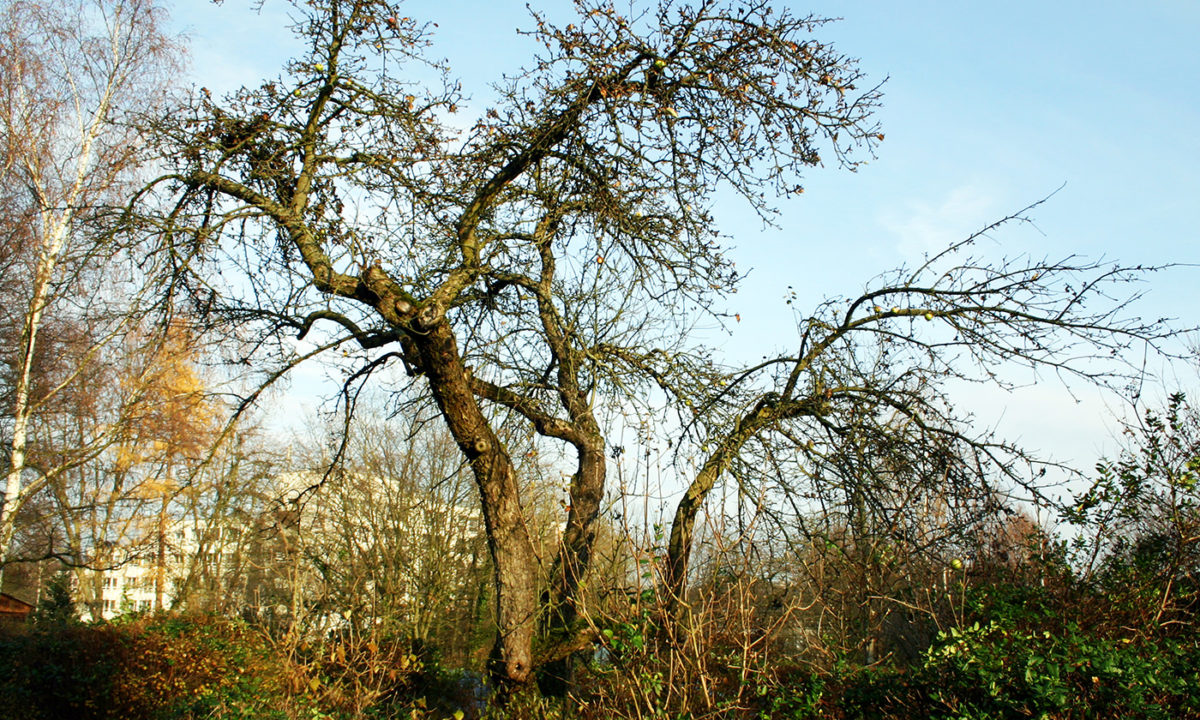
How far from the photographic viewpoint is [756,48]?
5562 mm

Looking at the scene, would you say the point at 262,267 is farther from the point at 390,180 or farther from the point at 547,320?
the point at 547,320

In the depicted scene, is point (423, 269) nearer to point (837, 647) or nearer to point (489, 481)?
point (489, 481)

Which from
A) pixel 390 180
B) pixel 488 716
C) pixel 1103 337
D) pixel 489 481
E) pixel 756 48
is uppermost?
pixel 756 48

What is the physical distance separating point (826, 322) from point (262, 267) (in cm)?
468

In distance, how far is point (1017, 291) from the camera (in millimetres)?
5770

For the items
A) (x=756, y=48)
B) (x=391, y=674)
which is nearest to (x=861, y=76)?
(x=756, y=48)

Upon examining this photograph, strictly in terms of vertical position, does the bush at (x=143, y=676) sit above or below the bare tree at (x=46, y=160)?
below

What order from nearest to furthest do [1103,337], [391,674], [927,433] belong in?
[1103,337] → [927,433] → [391,674]

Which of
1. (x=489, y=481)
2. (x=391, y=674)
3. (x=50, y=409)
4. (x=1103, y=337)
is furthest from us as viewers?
(x=50, y=409)

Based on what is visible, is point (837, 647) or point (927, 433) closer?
point (837, 647)

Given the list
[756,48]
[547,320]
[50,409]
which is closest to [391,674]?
[547,320]

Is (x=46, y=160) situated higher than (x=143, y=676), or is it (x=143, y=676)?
(x=46, y=160)

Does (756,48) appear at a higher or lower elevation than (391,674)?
higher

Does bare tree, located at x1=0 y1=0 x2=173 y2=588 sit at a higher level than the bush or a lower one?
higher
